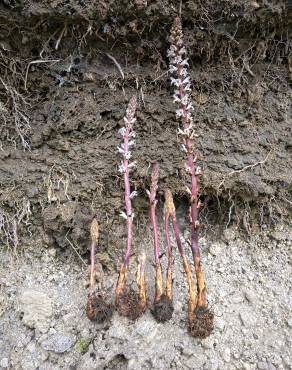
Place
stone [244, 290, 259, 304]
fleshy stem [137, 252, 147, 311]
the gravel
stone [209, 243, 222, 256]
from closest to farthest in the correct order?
1. the gravel
2. fleshy stem [137, 252, 147, 311]
3. stone [244, 290, 259, 304]
4. stone [209, 243, 222, 256]

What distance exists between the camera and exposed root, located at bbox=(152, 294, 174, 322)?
219cm

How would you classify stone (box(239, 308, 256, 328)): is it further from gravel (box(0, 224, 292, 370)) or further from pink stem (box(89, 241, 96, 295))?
pink stem (box(89, 241, 96, 295))

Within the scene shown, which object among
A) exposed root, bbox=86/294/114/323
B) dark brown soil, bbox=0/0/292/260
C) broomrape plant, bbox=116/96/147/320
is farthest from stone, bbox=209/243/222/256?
exposed root, bbox=86/294/114/323

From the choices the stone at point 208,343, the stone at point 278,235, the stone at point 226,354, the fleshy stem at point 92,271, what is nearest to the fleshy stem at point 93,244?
the fleshy stem at point 92,271

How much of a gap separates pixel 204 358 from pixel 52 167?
56.5 inches

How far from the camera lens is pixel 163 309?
2.19 meters

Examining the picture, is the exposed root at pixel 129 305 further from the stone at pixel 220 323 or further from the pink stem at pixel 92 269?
the stone at pixel 220 323

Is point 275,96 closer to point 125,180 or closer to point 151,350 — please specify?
point 125,180

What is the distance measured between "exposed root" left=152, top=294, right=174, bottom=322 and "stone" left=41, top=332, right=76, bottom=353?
0.49m

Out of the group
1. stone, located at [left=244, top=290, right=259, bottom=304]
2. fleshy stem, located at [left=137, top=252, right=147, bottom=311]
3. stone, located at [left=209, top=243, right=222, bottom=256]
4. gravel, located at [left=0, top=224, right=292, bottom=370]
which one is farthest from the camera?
stone, located at [left=209, top=243, right=222, bottom=256]

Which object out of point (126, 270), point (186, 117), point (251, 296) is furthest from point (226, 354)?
point (186, 117)

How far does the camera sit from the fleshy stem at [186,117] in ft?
7.36

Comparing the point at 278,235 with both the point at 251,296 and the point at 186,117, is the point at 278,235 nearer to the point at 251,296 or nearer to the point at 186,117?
the point at 251,296

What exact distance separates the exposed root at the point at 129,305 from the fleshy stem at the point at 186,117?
34 centimetres
